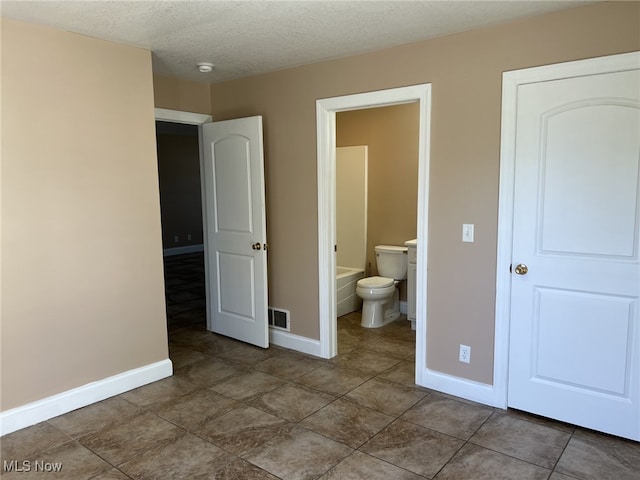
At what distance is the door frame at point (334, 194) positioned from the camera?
3.05m

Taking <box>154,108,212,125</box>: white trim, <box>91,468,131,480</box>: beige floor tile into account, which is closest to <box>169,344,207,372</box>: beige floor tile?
<box>91,468,131,480</box>: beige floor tile

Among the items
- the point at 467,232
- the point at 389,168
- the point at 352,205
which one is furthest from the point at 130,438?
the point at 389,168

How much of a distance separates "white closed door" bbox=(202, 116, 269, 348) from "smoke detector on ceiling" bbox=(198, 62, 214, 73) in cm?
46

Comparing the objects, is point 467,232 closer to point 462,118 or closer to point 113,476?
point 462,118

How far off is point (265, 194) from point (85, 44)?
172cm

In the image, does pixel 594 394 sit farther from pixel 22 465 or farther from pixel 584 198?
pixel 22 465

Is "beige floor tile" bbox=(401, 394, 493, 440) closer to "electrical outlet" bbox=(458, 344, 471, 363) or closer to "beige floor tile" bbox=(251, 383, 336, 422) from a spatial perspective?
"electrical outlet" bbox=(458, 344, 471, 363)

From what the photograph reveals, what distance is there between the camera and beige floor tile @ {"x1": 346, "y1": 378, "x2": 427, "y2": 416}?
2.95 meters

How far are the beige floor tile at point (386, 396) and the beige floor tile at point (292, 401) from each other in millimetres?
206

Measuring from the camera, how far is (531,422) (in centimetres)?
275

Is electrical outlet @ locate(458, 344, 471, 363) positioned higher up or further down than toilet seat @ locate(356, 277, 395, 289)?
further down

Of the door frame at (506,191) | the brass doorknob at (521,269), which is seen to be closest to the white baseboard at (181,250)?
the door frame at (506,191)

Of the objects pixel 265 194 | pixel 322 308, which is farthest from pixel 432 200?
pixel 265 194

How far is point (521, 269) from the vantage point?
9.00ft
